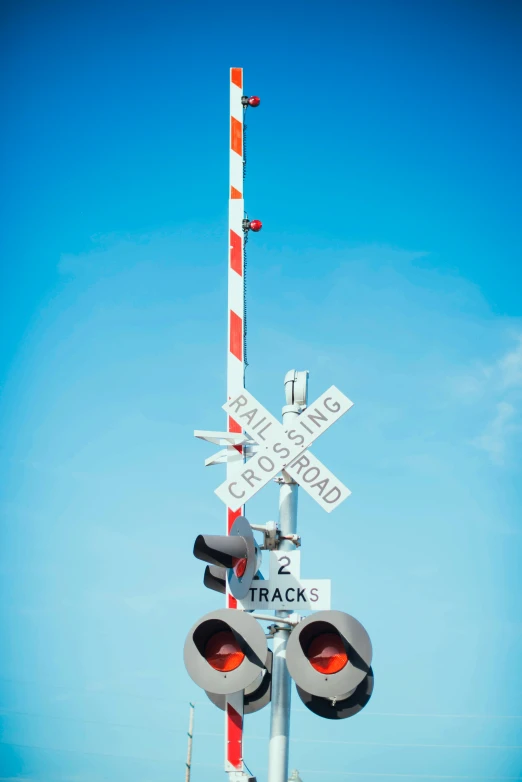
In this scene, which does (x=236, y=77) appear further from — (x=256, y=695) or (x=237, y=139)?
(x=256, y=695)

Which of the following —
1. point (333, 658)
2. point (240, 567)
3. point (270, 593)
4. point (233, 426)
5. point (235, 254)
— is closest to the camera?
point (333, 658)

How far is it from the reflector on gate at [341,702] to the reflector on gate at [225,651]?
348mm

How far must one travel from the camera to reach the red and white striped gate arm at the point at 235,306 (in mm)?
5137

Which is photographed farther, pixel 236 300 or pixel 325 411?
pixel 236 300

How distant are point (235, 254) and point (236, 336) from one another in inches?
24.1

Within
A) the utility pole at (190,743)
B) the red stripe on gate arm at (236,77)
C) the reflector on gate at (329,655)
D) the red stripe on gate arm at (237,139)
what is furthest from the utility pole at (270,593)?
the utility pole at (190,743)

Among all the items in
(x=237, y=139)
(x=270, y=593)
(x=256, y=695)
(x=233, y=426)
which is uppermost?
(x=237, y=139)

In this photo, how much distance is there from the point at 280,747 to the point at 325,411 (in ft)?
6.85

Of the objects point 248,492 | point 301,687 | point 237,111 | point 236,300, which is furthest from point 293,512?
point 237,111

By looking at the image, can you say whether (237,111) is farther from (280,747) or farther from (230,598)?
(280,747)

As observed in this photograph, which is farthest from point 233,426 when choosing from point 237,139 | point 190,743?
point 190,743

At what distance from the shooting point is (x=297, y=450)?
5.13 m

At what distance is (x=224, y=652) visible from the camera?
4.82m

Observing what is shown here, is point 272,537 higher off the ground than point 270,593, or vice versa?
point 272,537
